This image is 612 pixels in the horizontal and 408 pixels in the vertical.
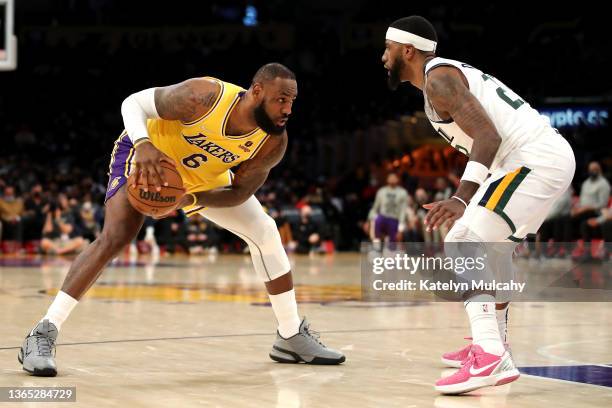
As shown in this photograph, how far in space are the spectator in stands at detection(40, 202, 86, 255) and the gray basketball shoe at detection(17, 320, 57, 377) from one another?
12.0 metres

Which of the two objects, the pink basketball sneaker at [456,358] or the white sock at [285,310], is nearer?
the pink basketball sneaker at [456,358]

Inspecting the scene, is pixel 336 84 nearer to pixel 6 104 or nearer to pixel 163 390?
pixel 6 104

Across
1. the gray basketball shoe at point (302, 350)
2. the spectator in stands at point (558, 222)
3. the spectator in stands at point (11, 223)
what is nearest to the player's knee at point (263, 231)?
the gray basketball shoe at point (302, 350)

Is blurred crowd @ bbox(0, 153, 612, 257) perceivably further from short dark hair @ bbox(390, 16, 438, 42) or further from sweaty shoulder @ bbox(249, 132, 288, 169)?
short dark hair @ bbox(390, 16, 438, 42)

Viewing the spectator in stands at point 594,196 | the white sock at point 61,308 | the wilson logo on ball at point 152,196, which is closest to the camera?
the wilson logo on ball at point 152,196

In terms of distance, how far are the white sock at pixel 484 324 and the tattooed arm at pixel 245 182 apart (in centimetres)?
135

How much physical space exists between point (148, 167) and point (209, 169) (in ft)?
2.15

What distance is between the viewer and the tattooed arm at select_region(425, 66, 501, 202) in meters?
4.38

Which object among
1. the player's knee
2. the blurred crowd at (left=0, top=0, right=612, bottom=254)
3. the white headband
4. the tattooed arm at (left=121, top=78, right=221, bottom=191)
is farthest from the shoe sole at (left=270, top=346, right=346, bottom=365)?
the blurred crowd at (left=0, top=0, right=612, bottom=254)

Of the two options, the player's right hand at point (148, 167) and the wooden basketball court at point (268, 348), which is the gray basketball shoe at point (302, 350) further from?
the player's right hand at point (148, 167)

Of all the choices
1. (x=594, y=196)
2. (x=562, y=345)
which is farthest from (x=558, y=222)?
(x=562, y=345)

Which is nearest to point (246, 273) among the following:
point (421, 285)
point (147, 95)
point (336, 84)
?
point (421, 285)

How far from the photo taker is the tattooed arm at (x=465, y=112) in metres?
4.38

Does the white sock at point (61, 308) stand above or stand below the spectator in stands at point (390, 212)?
below
